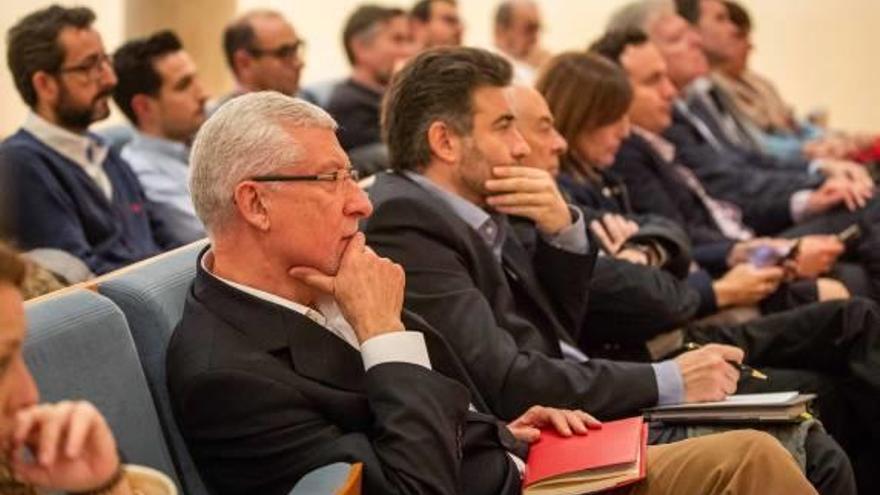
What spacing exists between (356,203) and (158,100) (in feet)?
7.86

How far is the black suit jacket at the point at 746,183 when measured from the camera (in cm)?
466

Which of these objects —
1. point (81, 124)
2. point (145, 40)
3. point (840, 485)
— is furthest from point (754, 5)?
point (840, 485)

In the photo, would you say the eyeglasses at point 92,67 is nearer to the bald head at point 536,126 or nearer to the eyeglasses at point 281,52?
the eyeglasses at point 281,52

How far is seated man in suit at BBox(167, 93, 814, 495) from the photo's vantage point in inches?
77.1

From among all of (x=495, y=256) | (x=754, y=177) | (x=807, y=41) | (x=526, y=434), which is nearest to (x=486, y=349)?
(x=526, y=434)

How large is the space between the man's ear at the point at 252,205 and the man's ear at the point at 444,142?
0.76m

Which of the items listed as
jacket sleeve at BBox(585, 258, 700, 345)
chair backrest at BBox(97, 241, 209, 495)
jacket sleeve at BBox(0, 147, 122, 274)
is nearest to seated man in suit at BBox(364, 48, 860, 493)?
jacket sleeve at BBox(585, 258, 700, 345)

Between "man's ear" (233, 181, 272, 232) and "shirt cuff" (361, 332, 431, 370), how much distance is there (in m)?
0.25

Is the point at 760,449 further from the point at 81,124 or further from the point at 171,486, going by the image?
the point at 81,124

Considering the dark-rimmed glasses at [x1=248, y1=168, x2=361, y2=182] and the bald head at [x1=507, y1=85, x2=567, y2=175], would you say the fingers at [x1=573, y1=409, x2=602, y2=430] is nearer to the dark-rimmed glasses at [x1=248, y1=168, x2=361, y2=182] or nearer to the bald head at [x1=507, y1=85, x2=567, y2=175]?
the dark-rimmed glasses at [x1=248, y1=168, x2=361, y2=182]

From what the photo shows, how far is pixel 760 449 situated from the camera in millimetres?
2191

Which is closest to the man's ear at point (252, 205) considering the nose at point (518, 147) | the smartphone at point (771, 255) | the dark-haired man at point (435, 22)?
the nose at point (518, 147)

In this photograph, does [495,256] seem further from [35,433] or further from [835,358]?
[35,433]

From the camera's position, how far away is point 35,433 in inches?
60.4
